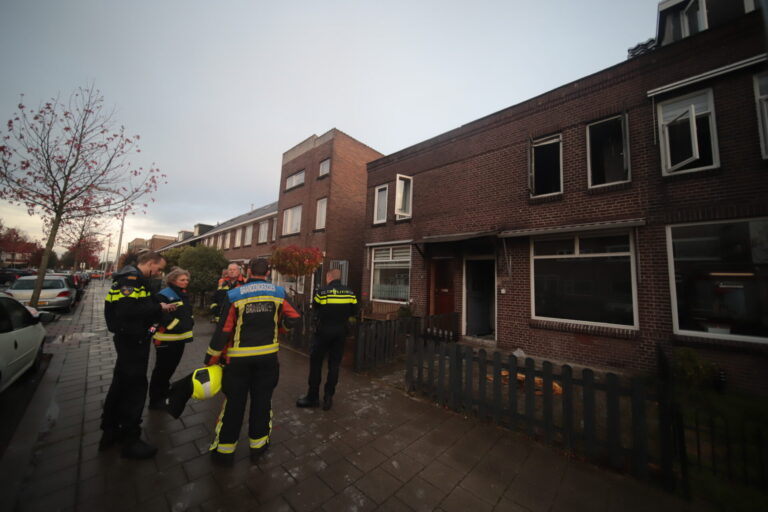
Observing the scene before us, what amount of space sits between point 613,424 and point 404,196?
9.25 metres

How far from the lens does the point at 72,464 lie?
9.20 ft

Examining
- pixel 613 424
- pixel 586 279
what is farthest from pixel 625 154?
pixel 613 424

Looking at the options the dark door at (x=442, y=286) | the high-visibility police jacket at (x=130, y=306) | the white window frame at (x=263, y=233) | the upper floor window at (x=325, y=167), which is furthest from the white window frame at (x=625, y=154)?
the white window frame at (x=263, y=233)

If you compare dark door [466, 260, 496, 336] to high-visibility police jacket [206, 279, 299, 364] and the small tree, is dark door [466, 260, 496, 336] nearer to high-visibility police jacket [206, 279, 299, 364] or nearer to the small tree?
high-visibility police jacket [206, 279, 299, 364]

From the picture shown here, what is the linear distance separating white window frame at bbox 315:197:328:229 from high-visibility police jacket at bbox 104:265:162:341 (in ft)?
41.6

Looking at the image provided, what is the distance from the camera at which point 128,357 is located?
10.1ft

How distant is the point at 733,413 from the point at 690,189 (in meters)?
4.14

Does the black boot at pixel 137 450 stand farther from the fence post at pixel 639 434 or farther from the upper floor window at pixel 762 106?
the upper floor window at pixel 762 106

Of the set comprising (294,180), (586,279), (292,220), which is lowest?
(586,279)

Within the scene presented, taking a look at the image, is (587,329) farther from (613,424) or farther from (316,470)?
(316,470)

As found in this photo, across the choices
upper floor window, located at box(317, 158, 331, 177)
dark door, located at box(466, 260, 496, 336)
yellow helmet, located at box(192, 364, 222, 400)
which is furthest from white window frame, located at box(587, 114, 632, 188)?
upper floor window, located at box(317, 158, 331, 177)

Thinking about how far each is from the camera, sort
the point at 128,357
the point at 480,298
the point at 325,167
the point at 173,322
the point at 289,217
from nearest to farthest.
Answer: the point at 128,357 → the point at 173,322 → the point at 480,298 → the point at 325,167 → the point at 289,217

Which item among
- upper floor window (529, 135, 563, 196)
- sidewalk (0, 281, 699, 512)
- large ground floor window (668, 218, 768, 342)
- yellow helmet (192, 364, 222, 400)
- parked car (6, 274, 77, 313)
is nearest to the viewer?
sidewalk (0, 281, 699, 512)

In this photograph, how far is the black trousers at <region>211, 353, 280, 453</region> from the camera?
290 cm
